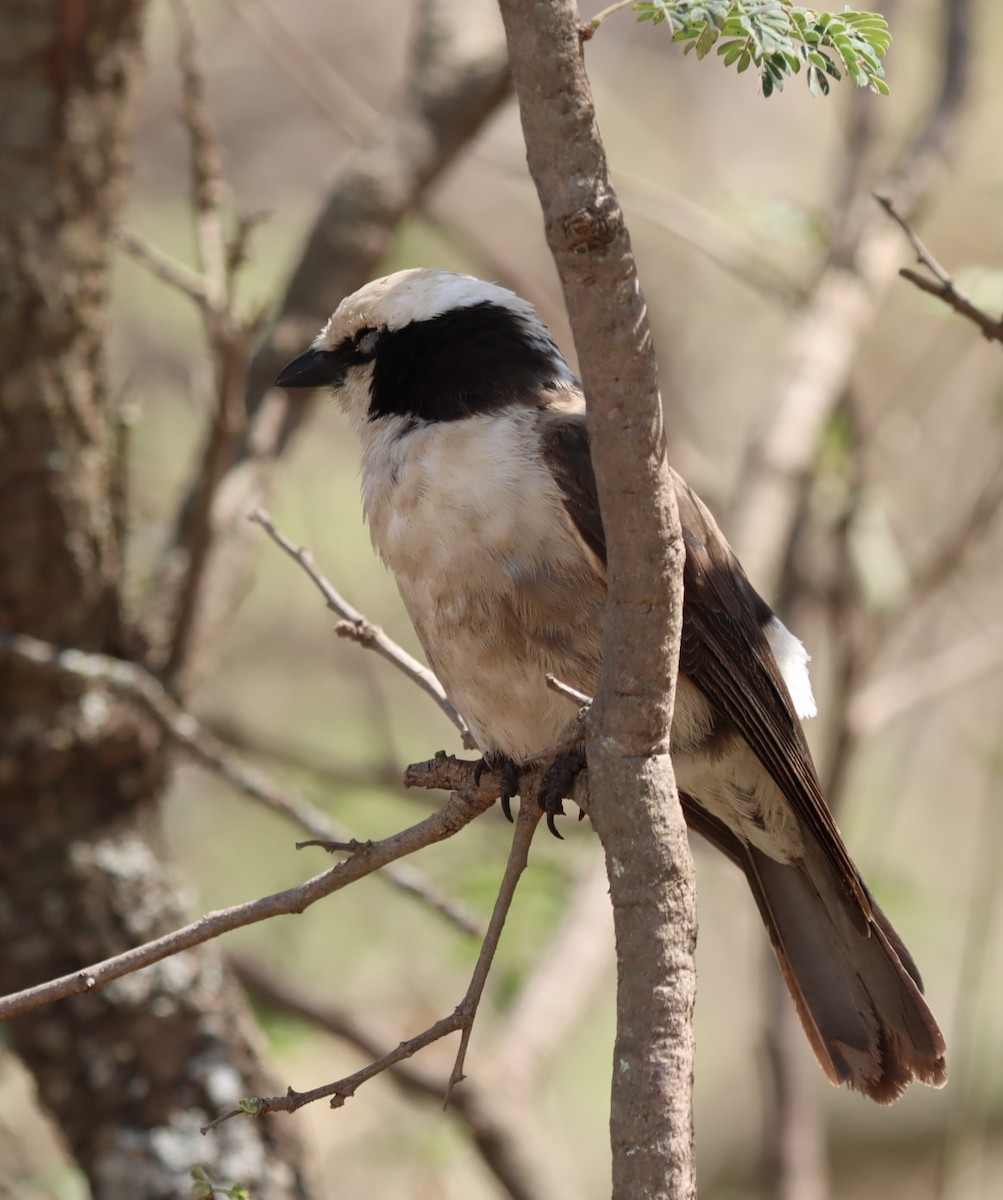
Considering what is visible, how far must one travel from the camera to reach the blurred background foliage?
4.55 meters

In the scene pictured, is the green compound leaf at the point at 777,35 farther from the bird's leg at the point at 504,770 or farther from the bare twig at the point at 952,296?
the bird's leg at the point at 504,770

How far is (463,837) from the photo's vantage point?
477 centimetres

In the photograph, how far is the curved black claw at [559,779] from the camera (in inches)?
97.1

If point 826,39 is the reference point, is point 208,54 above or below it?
above

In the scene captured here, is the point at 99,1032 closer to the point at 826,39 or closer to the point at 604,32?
the point at 826,39

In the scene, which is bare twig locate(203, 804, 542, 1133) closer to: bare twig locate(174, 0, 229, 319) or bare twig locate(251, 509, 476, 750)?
bare twig locate(251, 509, 476, 750)

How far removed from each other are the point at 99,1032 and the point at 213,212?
66.5 inches

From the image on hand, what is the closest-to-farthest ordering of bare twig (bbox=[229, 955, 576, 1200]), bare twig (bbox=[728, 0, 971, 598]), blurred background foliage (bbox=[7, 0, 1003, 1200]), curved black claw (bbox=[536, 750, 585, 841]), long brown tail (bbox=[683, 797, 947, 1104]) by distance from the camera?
curved black claw (bbox=[536, 750, 585, 841]), long brown tail (bbox=[683, 797, 947, 1104]), bare twig (bbox=[229, 955, 576, 1200]), bare twig (bbox=[728, 0, 971, 598]), blurred background foliage (bbox=[7, 0, 1003, 1200])

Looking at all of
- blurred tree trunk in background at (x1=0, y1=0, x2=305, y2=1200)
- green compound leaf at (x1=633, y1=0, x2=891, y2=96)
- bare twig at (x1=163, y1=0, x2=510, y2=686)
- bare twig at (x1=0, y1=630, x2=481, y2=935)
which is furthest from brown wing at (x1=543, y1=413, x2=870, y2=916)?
bare twig at (x1=163, y1=0, x2=510, y2=686)

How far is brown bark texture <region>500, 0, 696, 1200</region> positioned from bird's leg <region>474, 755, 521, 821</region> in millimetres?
523

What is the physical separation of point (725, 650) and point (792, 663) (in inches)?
24.3

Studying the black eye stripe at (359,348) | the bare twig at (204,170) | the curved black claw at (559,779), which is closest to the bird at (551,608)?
the black eye stripe at (359,348)

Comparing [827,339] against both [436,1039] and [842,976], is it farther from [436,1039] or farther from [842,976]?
[436,1039]

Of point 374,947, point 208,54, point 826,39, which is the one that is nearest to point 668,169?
point 208,54
